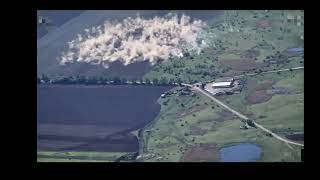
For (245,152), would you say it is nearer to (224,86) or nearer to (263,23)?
(224,86)

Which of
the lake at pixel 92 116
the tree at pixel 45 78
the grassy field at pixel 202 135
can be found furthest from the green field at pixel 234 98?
the tree at pixel 45 78

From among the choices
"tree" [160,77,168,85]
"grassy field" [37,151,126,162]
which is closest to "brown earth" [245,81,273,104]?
"tree" [160,77,168,85]

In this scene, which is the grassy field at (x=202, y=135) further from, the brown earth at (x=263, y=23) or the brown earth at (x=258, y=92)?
the brown earth at (x=263, y=23)

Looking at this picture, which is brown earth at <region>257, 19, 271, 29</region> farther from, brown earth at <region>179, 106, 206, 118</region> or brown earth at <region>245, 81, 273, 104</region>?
brown earth at <region>179, 106, 206, 118</region>

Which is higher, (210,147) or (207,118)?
(207,118)
